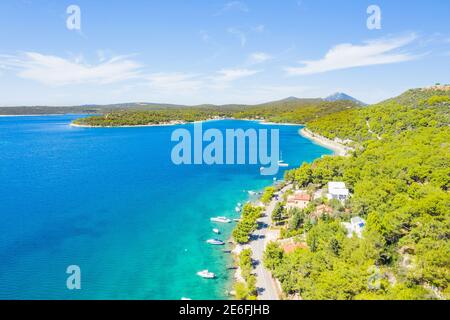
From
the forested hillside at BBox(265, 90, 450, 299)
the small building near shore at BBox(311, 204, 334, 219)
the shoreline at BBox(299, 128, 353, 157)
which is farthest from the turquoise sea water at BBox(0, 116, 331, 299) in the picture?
the shoreline at BBox(299, 128, 353, 157)

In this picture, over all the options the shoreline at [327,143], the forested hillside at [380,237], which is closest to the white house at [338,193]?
the forested hillside at [380,237]

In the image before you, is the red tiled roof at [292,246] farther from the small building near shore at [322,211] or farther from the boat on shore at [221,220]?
the boat on shore at [221,220]

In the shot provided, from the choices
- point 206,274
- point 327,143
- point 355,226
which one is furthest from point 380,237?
point 327,143

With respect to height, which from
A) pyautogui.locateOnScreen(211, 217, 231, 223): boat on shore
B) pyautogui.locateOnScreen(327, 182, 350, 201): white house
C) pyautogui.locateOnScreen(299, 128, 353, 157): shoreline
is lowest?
pyautogui.locateOnScreen(211, 217, 231, 223): boat on shore

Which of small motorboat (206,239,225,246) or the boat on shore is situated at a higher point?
the boat on shore

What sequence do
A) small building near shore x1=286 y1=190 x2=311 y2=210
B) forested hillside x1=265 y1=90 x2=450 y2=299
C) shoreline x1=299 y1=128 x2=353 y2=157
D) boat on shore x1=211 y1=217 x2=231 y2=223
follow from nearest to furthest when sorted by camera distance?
forested hillside x1=265 y1=90 x2=450 y2=299 < boat on shore x1=211 y1=217 x2=231 y2=223 < small building near shore x1=286 y1=190 x2=311 y2=210 < shoreline x1=299 y1=128 x2=353 y2=157

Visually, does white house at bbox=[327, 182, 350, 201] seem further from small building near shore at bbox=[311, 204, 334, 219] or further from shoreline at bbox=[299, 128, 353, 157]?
shoreline at bbox=[299, 128, 353, 157]

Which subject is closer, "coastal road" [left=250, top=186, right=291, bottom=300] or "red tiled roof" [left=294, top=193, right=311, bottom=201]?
"coastal road" [left=250, top=186, right=291, bottom=300]
